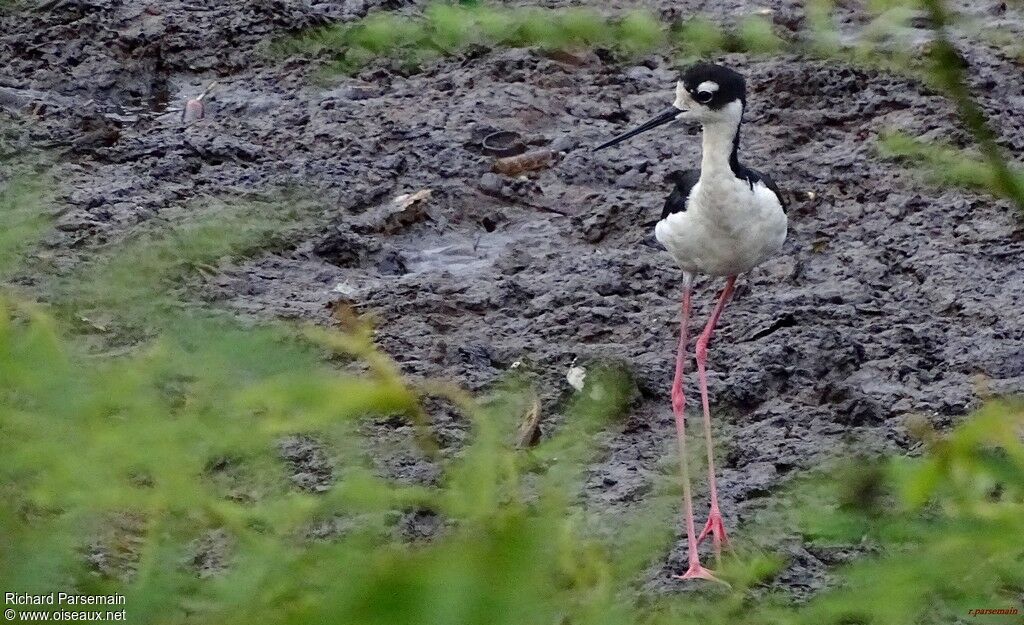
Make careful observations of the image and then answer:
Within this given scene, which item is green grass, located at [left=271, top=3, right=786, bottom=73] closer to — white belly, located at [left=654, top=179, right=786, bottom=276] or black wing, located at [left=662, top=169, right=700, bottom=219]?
white belly, located at [left=654, top=179, right=786, bottom=276]

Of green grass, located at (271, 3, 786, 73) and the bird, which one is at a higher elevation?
green grass, located at (271, 3, 786, 73)

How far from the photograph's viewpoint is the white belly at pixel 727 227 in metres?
3.54

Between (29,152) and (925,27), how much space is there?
921 mm

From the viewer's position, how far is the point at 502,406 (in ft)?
3.05

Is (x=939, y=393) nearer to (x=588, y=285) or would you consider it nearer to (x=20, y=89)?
(x=588, y=285)

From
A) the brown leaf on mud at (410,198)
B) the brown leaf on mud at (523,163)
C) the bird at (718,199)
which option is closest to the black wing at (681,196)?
the bird at (718,199)

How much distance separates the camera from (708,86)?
3518 millimetres

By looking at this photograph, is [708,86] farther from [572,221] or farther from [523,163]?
[523,163]

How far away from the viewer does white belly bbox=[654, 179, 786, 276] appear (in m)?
3.54

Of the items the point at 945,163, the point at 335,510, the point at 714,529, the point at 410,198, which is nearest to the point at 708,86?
the point at 714,529

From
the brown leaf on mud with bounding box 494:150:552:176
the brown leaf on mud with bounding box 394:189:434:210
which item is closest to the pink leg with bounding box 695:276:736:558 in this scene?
the brown leaf on mud with bounding box 394:189:434:210

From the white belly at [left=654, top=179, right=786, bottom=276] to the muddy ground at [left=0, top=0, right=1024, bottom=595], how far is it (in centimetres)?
36

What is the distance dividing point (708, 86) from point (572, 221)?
5.80ft

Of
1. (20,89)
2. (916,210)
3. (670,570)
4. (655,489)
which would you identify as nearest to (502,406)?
(655,489)
